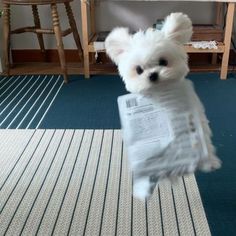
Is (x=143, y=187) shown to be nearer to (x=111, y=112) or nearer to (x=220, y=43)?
(x=111, y=112)

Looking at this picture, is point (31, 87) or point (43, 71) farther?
point (43, 71)

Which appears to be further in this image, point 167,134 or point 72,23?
point 72,23

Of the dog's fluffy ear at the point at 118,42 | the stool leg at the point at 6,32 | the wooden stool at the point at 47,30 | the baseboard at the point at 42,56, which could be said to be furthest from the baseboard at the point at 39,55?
the dog's fluffy ear at the point at 118,42

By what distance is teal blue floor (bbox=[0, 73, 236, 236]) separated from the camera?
1.22m

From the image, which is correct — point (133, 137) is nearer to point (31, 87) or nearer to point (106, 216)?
point (106, 216)

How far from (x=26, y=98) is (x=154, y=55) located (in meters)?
1.47

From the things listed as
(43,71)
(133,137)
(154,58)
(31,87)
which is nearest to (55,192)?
(133,137)

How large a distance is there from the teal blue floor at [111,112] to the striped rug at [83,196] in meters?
0.06

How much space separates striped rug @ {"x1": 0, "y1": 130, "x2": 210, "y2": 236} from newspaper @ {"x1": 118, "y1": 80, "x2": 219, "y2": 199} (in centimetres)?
25

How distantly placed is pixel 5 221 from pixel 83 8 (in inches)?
57.7

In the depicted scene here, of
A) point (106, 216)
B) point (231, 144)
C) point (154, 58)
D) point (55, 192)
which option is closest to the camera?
point (154, 58)

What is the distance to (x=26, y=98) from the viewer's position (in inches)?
85.3

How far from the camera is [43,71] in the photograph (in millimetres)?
2617

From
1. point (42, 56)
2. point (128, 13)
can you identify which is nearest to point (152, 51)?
point (128, 13)
